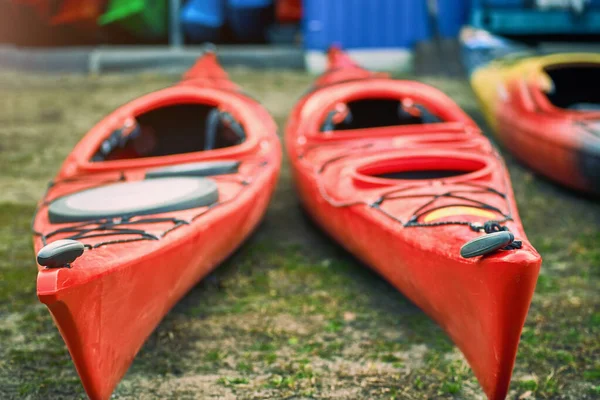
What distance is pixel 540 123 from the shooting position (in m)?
3.29

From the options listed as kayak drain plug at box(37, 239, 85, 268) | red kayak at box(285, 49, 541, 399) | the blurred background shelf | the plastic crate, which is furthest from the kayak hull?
kayak drain plug at box(37, 239, 85, 268)

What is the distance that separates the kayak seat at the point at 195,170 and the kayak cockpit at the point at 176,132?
48cm

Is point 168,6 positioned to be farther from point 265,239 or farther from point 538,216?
point 538,216

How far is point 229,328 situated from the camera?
78.6 inches

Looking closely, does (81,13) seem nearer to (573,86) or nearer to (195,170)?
(195,170)

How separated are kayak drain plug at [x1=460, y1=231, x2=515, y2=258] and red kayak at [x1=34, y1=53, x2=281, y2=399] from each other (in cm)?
85

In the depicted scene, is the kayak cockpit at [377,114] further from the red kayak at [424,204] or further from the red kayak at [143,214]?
the red kayak at [143,214]

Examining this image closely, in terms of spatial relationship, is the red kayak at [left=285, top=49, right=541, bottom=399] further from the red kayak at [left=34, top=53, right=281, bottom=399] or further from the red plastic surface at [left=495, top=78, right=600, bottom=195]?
the red plastic surface at [left=495, top=78, right=600, bottom=195]

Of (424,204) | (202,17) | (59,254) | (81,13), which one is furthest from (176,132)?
(81,13)

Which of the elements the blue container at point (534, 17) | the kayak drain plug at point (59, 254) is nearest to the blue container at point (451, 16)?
the blue container at point (534, 17)

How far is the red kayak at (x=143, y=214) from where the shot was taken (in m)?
1.42

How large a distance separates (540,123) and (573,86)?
3.27 feet

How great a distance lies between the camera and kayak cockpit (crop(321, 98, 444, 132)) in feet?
10.0

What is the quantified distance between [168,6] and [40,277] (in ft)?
17.9
